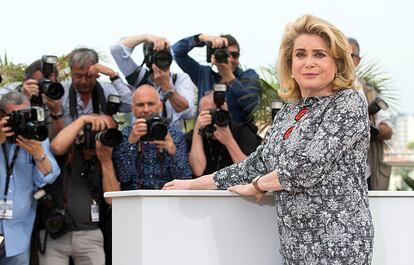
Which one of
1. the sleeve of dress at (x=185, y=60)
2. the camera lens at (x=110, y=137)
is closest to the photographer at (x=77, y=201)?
the camera lens at (x=110, y=137)

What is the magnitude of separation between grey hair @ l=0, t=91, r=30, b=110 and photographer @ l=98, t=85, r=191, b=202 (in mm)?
653

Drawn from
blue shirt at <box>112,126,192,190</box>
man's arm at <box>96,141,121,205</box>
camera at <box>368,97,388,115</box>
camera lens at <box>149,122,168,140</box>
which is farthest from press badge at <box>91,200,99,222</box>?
camera at <box>368,97,388,115</box>

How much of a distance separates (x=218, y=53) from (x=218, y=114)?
0.54 m

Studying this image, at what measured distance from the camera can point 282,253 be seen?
3.00 m

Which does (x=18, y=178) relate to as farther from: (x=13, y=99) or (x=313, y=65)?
(x=313, y=65)

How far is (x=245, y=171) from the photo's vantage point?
10.7 feet

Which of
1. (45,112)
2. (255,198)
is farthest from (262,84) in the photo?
(255,198)

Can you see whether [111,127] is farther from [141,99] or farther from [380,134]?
[380,134]

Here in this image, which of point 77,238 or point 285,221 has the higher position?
point 285,221

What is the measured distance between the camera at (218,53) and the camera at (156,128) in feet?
2.67

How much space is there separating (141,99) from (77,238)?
1061 millimetres

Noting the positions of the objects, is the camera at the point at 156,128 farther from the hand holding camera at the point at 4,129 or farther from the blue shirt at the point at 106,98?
the hand holding camera at the point at 4,129

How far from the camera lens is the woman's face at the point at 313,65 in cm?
294

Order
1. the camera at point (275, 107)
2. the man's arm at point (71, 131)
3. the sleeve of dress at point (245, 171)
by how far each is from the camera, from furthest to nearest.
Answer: the camera at point (275, 107), the man's arm at point (71, 131), the sleeve of dress at point (245, 171)
